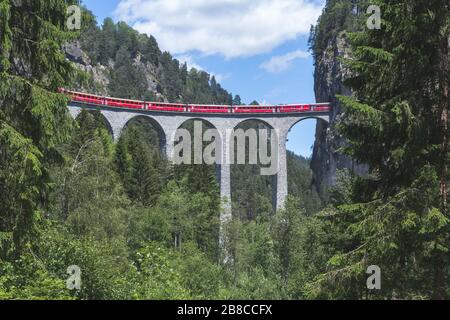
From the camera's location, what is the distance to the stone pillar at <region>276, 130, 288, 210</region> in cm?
6231

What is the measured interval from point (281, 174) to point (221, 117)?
33.5 feet

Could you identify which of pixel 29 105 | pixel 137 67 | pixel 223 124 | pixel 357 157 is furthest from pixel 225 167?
pixel 137 67

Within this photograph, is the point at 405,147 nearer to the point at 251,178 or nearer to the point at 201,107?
the point at 201,107

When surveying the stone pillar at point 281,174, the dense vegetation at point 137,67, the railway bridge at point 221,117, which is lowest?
the stone pillar at point 281,174

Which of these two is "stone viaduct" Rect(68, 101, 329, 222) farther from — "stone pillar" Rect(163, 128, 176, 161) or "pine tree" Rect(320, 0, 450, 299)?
"pine tree" Rect(320, 0, 450, 299)

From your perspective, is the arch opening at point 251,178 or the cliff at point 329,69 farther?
the arch opening at point 251,178

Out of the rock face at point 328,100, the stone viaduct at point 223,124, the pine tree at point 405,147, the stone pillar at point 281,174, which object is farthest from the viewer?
the rock face at point 328,100

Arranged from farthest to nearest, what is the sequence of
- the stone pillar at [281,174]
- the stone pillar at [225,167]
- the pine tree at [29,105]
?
the stone pillar at [281,174]
the stone pillar at [225,167]
the pine tree at [29,105]

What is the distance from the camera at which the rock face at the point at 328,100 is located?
72.0 m

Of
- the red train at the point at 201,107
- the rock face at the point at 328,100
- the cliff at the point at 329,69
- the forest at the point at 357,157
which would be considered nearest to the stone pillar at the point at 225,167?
the red train at the point at 201,107

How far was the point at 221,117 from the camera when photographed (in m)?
65.2

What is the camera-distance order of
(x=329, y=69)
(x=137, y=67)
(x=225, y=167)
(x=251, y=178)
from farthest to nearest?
(x=137, y=67) → (x=251, y=178) → (x=329, y=69) → (x=225, y=167)

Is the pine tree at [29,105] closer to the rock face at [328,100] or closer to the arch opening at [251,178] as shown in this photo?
the rock face at [328,100]

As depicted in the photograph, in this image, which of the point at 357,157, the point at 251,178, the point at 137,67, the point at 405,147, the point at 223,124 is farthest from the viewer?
the point at 137,67
